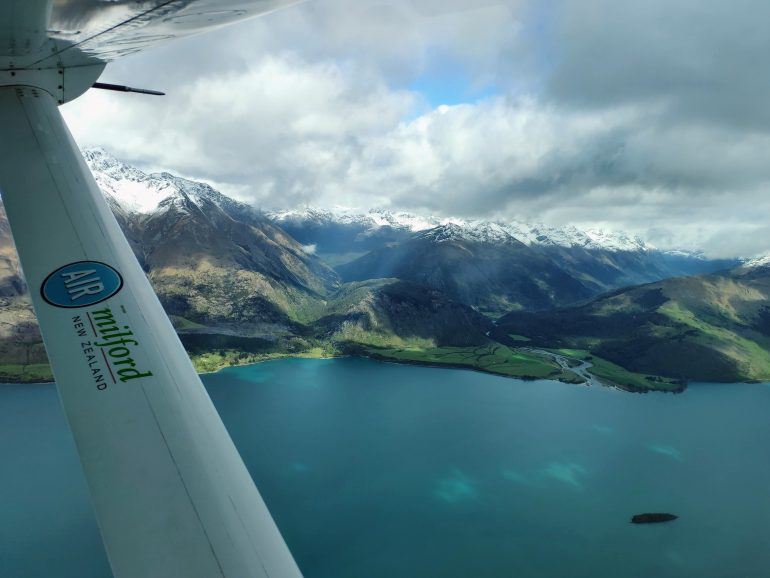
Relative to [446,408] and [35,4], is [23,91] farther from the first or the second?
[446,408]

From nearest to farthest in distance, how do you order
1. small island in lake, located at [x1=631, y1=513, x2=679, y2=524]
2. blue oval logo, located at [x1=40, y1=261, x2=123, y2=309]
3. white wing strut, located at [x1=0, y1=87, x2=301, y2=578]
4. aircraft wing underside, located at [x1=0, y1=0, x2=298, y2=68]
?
white wing strut, located at [x1=0, y1=87, x2=301, y2=578]
blue oval logo, located at [x1=40, y1=261, x2=123, y2=309]
aircraft wing underside, located at [x1=0, y1=0, x2=298, y2=68]
small island in lake, located at [x1=631, y1=513, x2=679, y2=524]

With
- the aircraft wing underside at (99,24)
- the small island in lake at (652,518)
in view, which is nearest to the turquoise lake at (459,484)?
the small island in lake at (652,518)

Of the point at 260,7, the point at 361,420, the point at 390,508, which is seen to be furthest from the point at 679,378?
the point at 260,7

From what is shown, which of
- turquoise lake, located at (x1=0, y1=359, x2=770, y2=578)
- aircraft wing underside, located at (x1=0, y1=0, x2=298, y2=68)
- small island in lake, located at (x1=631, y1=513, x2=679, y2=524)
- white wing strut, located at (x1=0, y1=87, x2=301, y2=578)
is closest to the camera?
white wing strut, located at (x1=0, y1=87, x2=301, y2=578)

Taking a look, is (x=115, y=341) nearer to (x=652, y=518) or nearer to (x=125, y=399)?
(x=125, y=399)

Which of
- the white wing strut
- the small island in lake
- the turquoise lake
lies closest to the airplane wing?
the white wing strut

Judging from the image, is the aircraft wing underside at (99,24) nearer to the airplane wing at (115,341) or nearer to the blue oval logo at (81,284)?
the airplane wing at (115,341)

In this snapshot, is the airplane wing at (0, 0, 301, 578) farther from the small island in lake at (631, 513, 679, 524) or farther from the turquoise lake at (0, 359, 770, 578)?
the small island in lake at (631, 513, 679, 524)
